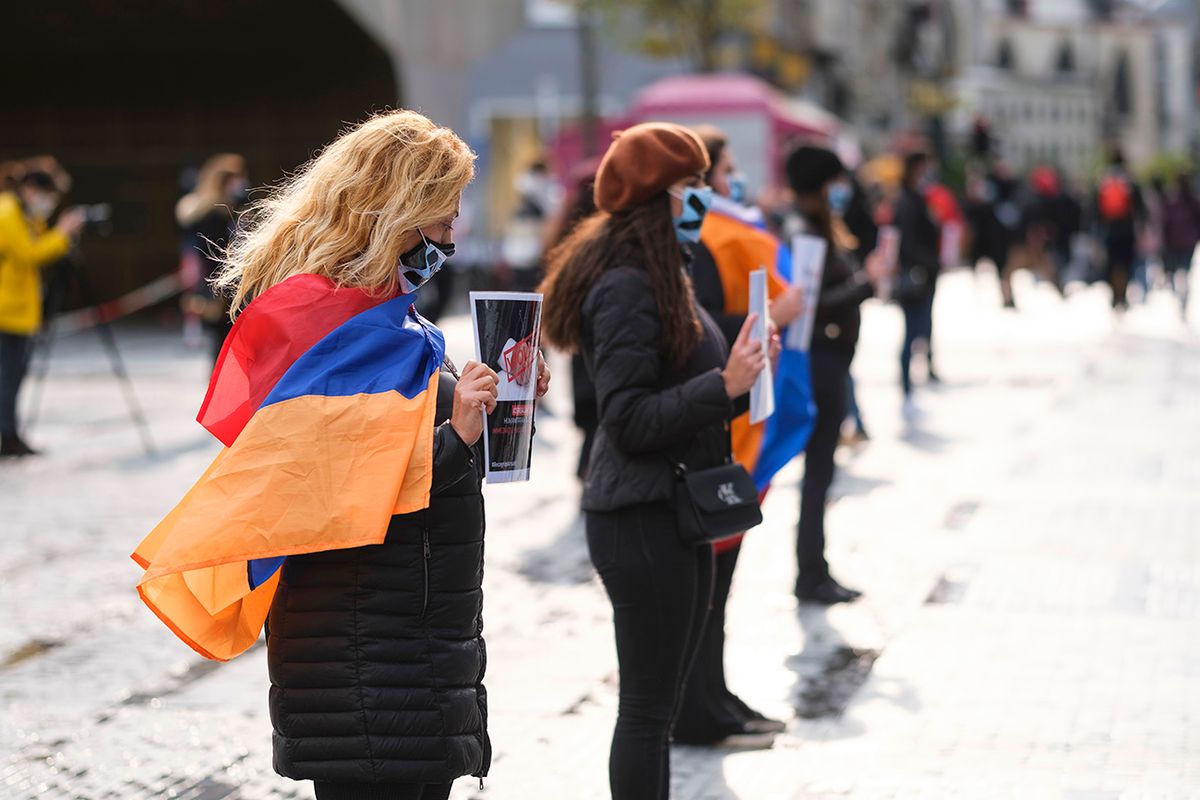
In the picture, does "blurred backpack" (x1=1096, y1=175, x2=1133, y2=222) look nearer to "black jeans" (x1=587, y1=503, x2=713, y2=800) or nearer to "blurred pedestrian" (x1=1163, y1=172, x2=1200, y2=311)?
"blurred pedestrian" (x1=1163, y1=172, x2=1200, y2=311)

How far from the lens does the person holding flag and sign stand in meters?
3.21

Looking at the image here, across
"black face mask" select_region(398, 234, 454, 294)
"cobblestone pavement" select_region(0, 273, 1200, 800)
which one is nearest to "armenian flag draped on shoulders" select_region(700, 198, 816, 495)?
"cobblestone pavement" select_region(0, 273, 1200, 800)

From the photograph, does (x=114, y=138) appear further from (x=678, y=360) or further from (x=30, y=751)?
(x=678, y=360)

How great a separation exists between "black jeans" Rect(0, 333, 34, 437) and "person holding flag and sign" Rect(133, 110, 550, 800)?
9498mm

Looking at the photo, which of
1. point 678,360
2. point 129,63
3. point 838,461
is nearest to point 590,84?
point 129,63

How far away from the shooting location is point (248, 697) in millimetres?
6184

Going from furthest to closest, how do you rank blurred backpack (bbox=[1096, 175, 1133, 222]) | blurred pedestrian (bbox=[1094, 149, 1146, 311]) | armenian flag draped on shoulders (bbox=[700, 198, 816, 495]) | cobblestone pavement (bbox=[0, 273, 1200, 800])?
1. blurred backpack (bbox=[1096, 175, 1133, 222])
2. blurred pedestrian (bbox=[1094, 149, 1146, 311])
3. armenian flag draped on shoulders (bbox=[700, 198, 816, 495])
4. cobblestone pavement (bbox=[0, 273, 1200, 800])

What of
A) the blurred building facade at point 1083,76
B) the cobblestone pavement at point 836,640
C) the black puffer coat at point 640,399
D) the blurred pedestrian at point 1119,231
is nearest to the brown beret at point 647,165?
the black puffer coat at point 640,399

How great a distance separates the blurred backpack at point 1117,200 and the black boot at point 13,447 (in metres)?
14.7

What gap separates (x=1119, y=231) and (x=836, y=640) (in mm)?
16840

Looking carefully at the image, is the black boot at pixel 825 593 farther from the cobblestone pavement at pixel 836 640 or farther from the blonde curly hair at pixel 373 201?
the blonde curly hair at pixel 373 201

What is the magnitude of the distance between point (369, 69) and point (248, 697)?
66.3ft

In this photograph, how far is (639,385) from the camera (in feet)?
13.3

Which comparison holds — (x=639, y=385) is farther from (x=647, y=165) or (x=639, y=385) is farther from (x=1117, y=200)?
(x=1117, y=200)
